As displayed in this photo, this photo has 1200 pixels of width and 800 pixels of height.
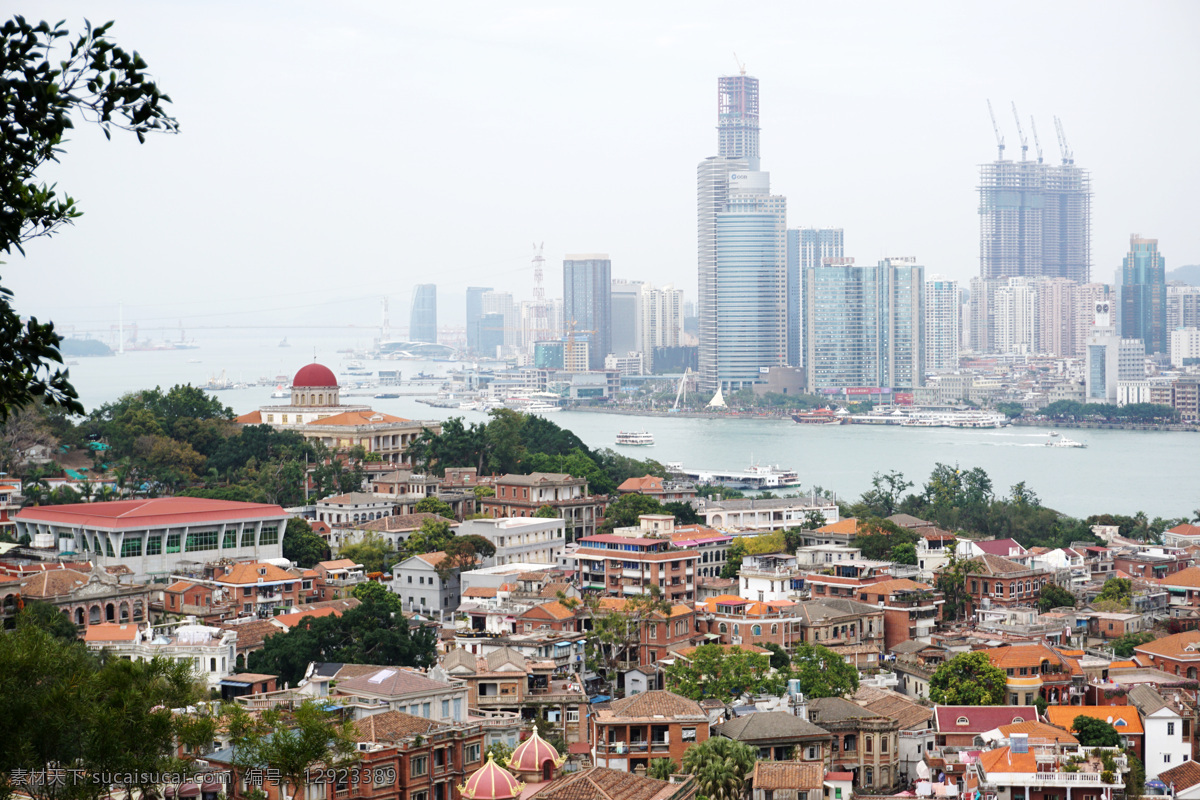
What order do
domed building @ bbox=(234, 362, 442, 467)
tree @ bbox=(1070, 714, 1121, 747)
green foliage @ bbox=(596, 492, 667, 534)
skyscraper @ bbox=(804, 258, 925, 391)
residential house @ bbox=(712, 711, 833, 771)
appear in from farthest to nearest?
skyscraper @ bbox=(804, 258, 925, 391)
domed building @ bbox=(234, 362, 442, 467)
green foliage @ bbox=(596, 492, 667, 534)
tree @ bbox=(1070, 714, 1121, 747)
residential house @ bbox=(712, 711, 833, 771)

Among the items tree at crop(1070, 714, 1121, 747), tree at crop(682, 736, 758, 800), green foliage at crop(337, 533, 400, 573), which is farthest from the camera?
green foliage at crop(337, 533, 400, 573)

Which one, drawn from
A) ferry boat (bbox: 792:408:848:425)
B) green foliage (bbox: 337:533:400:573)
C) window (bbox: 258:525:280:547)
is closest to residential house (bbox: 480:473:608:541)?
green foliage (bbox: 337:533:400:573)

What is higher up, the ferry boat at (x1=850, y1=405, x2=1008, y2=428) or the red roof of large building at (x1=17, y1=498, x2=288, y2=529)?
the red roof of large building at (x1=17, y1=498, x2=288, y2=529)

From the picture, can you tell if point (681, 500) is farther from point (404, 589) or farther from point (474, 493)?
point (404, 589)

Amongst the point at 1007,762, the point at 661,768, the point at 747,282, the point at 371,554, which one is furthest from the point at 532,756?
the point at 747,282

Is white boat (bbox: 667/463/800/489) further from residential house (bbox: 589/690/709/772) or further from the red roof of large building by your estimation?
residential house (bbox: 589/690/709/772)

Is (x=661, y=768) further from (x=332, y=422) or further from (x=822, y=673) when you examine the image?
(x=332, y=422)
